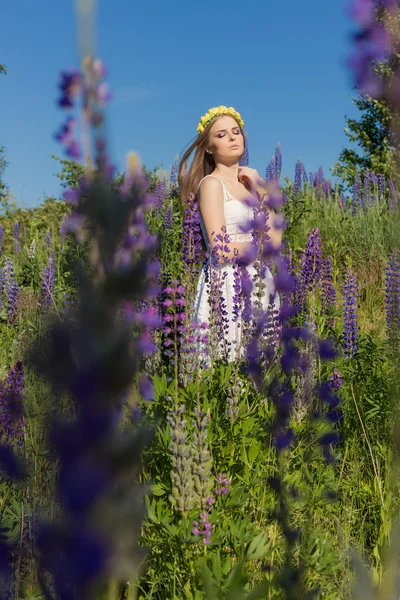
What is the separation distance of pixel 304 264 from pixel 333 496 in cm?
178

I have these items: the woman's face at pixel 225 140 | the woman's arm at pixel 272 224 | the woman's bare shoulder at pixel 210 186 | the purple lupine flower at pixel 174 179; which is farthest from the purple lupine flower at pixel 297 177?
the woman's arm at pixel 272 224

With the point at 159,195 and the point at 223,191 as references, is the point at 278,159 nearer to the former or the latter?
the point at 159,195

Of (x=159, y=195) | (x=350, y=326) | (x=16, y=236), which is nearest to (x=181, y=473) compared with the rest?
(x=350, y=326)

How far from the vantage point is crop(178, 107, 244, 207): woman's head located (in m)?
5.28

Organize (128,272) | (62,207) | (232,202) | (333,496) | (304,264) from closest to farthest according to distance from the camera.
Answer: (128,272)
(333,496)
(304,264)
(232,202)
(62,207)

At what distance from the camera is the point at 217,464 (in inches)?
108

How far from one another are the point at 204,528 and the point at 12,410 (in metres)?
0.78

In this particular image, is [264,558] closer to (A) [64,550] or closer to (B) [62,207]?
(A) [64,550]

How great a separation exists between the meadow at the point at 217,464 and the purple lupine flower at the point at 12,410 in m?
0.01

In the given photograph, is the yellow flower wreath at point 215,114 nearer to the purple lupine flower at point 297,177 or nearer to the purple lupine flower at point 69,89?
the purple lupine flower at point 297,177

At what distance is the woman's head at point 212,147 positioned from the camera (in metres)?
5.28

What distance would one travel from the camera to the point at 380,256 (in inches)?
310

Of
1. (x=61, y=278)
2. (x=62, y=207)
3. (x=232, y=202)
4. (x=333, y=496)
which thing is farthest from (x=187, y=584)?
(x=62, y=207)

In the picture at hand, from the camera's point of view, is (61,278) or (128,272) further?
(61,278)
